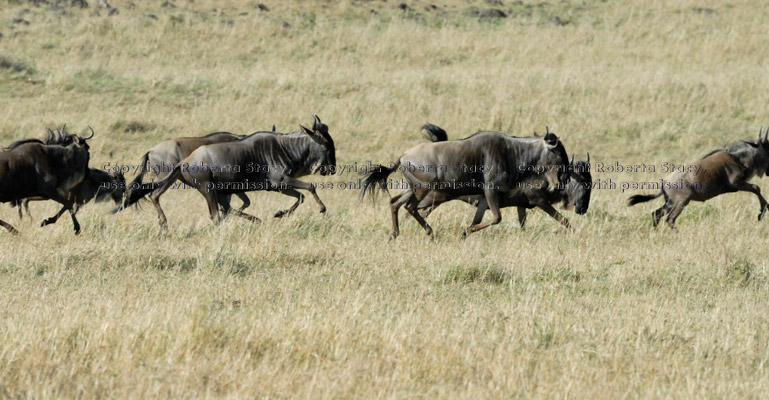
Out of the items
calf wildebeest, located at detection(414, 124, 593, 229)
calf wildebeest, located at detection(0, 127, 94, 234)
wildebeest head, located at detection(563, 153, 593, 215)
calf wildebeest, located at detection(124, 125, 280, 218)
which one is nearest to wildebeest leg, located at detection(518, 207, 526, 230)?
calf wildebeest, located at detection(414, 124, 593, 229)

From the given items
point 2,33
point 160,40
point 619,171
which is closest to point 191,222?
point 619,171

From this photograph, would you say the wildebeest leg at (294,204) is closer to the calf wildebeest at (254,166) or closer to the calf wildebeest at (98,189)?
the calf wildebeest at (254,166)

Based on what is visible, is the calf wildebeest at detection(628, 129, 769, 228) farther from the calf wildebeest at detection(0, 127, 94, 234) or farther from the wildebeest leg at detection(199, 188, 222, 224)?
the calf wildebeest at detection(0, 127, 94, 234)

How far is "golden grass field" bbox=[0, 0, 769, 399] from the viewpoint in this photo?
5324 mm

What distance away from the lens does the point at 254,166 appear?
10.6m

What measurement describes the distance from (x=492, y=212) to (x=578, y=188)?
1.12 metres

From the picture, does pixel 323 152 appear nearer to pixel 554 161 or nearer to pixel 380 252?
pixel 380 252

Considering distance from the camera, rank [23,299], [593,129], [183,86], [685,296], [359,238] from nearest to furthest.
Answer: [23,299] → [685,296] → [359,238] → [593,129] → [183,86]

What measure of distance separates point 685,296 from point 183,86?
1479cm

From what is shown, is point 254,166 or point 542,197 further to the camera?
point 254,166

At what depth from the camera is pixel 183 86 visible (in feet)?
66.6

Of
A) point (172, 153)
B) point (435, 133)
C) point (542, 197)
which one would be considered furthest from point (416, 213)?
point (172, 153)

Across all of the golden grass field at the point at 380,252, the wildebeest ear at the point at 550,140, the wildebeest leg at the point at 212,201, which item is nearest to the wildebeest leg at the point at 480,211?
the golden grass field at the point at 380,252

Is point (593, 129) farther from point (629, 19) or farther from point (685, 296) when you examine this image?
point (685, 296)
